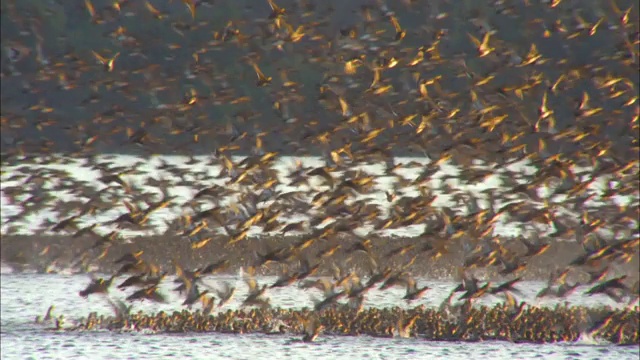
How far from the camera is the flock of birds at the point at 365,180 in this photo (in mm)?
9094

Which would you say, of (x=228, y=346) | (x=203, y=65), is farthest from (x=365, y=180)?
(x=228, y=346)

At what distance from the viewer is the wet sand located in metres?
11.5

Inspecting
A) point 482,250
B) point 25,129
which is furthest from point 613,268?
point 25,129

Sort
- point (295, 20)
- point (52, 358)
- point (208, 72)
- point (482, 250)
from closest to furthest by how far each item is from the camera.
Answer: point (52, 358)
point (482, 250)
point (208, 72)
point (295, 20)

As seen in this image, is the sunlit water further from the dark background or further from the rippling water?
the rippling water

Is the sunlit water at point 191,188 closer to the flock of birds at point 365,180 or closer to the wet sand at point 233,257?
the flock of birds at point 365,180

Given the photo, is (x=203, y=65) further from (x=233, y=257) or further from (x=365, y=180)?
(x=233, y=257)

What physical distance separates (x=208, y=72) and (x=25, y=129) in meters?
6.83

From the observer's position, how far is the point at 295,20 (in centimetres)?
1669

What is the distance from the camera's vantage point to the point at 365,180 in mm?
12648

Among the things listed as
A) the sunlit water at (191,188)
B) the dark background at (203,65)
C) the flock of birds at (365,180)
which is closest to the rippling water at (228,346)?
the flock of birds at (365,180)

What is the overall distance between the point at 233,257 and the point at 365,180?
2.21 meters

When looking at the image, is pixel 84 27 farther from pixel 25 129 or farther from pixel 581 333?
pixel 581 333

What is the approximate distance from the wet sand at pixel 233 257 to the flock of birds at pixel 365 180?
90 millimetres
